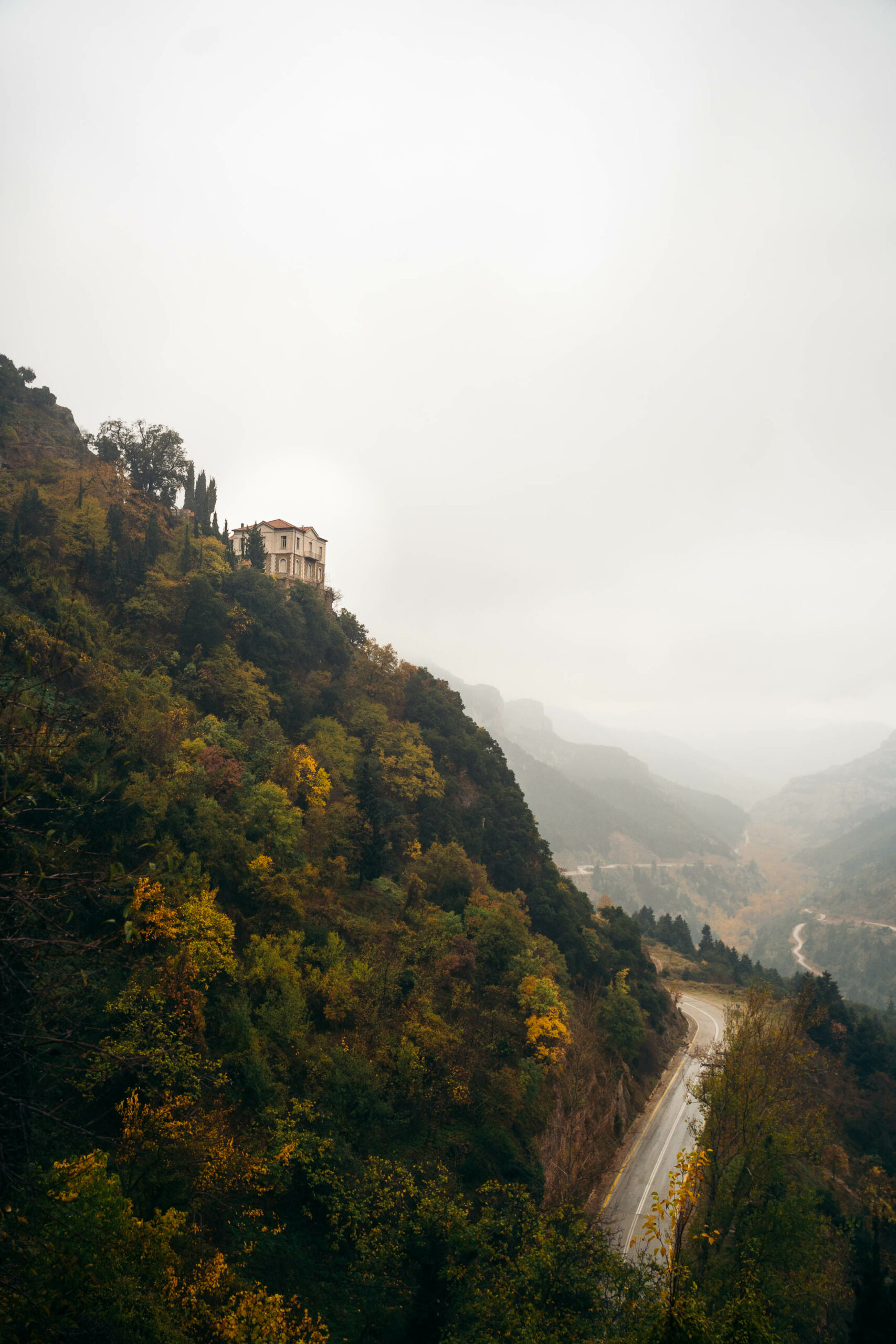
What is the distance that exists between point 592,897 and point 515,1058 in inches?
6026

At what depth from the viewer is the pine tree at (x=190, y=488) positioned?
5347 centimetres

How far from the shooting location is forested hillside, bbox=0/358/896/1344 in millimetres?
11367

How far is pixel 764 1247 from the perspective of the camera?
2131 cm

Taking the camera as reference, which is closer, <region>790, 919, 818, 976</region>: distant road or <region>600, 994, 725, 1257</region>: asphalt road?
<region>600, 994, 725, 1257</region>: asphalt road

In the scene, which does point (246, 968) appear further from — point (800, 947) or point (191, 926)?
point (800, 947)

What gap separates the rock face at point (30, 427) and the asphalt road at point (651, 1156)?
2074 inches

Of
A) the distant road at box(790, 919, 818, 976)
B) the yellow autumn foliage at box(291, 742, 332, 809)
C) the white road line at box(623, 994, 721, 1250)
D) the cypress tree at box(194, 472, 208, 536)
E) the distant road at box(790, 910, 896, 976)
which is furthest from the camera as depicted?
the distant road at box(790, 910, 896, 976)

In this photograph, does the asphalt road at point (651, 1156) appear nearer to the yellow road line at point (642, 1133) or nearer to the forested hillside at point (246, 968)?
the yellow road line at point (642, 1133)

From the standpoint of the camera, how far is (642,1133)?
107 ft

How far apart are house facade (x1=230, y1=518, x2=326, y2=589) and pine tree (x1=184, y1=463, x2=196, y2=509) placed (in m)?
4.62

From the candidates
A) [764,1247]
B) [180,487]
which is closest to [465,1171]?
[764,1247]

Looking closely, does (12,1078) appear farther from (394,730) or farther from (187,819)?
(394,730)

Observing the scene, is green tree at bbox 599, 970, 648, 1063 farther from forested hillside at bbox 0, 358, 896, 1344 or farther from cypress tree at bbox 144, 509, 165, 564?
cypress tree at bbox 144, 509, 165, 564

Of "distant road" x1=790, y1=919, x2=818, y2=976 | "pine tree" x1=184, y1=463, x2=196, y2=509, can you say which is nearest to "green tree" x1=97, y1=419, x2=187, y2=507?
"pine tree" x1=184, y1=463, x2=196, y2=509
